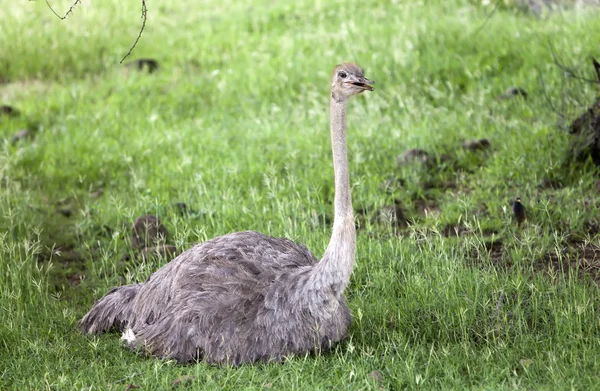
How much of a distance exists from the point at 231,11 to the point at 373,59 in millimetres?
4008

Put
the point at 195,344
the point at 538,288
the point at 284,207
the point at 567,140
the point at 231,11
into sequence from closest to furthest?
the point at 195,344 → the point at 538,288 → the point at 284,207 → the point at 567,140 → the point at 231,11

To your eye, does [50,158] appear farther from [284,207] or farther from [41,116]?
[284,207]

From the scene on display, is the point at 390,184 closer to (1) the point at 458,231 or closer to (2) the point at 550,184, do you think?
(1) the point at 458,231

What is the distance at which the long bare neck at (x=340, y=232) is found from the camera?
17.2 ft

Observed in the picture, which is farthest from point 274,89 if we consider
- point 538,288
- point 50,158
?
point 538,288

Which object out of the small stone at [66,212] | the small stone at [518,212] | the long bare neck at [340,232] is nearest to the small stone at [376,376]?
the long bare neck at [340,232]

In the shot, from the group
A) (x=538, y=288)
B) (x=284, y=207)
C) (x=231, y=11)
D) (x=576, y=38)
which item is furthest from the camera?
(x=231, y=11)

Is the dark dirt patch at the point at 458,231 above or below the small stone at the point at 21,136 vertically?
below

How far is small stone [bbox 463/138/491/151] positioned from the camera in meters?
8.73

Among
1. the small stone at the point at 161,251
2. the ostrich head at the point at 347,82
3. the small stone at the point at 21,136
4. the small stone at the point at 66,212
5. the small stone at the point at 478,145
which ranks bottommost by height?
the small stone at the point at 66,212

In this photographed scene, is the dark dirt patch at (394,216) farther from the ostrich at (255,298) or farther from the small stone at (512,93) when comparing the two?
the small stone at (512,93)

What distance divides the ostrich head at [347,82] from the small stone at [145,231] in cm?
268

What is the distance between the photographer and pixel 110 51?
13.1 m

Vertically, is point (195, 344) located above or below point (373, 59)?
below
